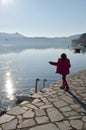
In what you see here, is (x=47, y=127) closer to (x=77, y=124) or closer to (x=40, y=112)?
(x=77, y=124)

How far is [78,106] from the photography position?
685 cm

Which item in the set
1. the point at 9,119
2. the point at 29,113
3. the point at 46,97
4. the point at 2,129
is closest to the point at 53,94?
the point at 46,97

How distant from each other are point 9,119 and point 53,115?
1.34 meters

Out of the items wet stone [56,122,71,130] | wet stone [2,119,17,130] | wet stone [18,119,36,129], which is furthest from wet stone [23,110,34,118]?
wet stone [56,122,71,130]

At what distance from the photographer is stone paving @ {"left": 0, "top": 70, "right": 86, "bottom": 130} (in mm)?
5393

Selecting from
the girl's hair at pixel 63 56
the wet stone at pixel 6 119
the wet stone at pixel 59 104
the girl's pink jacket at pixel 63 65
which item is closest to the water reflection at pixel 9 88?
the girl's pink jacket at pixel 63 65

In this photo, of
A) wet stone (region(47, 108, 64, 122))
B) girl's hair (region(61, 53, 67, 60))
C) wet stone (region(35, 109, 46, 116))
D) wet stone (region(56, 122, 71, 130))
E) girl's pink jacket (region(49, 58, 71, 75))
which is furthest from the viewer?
girl's pink jacket (region(49, 58, 71, 75))

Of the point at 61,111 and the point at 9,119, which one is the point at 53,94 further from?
the point at 9,119

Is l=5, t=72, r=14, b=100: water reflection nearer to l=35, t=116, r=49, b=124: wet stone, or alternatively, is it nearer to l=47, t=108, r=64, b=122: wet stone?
l=47, t=108, r=64, b=122: wet stone

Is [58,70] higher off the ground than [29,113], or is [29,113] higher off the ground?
[58,70]

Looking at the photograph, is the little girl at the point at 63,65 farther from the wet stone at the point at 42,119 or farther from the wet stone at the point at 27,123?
the wet stone at the point at 27,123

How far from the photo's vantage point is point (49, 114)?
6.17 meters

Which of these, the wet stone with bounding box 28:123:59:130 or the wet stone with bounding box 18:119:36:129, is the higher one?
the wet stone with bounding box 18:119:36:129

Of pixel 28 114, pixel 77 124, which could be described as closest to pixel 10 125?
pixel 28 114
